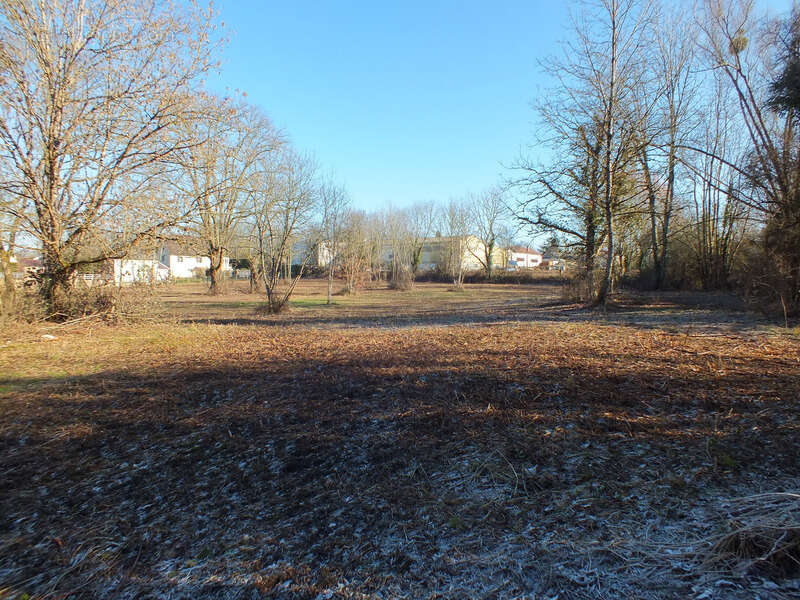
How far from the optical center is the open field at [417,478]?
1.96m

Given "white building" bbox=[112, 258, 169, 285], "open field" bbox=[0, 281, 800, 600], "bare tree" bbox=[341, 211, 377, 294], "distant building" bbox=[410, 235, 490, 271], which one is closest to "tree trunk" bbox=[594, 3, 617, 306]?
"open field" bbox=[0, 281, 800, 600]

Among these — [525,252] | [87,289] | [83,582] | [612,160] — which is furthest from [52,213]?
[525,252]

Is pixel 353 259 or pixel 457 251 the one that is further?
pixel 457 251

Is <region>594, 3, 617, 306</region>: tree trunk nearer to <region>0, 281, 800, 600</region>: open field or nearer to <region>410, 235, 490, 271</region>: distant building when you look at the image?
<region>0, 281, 800, 600</region>: open field

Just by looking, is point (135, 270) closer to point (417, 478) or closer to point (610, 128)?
point (417, 478)

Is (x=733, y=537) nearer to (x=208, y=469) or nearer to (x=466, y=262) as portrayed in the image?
(x=208, y=469)

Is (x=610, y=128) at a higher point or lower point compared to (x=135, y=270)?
higher

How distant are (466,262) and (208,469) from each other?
47.8 m

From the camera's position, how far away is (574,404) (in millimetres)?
3717

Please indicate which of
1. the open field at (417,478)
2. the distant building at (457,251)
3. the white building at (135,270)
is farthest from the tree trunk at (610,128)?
the distant building at (457,251)

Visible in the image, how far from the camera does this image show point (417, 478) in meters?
2.86

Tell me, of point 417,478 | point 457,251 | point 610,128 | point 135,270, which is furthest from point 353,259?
point 417,478

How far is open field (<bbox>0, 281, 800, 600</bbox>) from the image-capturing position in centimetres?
196


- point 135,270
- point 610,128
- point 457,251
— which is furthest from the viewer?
point 457,251
